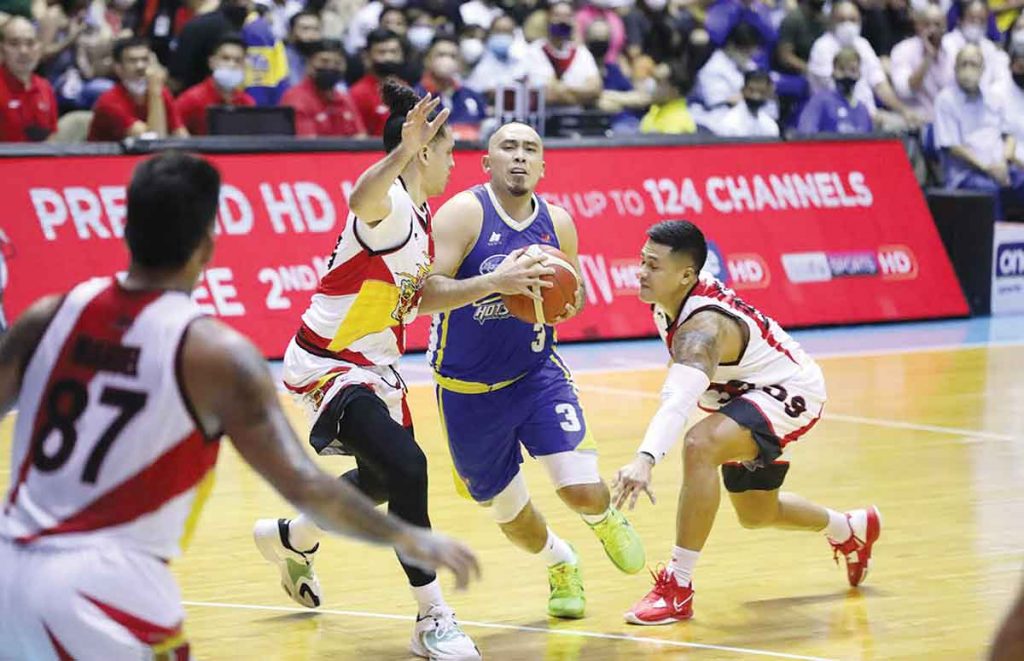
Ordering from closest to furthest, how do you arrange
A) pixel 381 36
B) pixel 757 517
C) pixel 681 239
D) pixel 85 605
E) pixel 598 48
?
1. pixel 85 605
2. pixel 681 239
3. pixel 757 517
4. pixel 381 36
5. pixel 598 48

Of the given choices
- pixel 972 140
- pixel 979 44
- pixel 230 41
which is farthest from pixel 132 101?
pixel 979 44

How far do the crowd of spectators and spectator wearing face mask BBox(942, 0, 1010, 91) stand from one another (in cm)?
2

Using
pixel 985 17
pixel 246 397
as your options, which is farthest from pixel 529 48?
pixel 246 397

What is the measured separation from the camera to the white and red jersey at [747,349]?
268 inches

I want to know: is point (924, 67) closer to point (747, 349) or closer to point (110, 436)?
point (747, 349)

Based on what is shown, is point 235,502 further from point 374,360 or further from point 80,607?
point 80,607

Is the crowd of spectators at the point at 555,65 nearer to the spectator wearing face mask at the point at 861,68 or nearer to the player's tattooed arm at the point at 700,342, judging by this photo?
the spectator wearing face mask at the point at 861,68

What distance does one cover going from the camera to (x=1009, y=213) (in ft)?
55.3

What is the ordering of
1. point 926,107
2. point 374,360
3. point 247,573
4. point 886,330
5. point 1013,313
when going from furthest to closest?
point 926,107, point 1013,313, point 886,330, point 247,573, point 374,360

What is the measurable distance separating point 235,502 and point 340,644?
2581 mm

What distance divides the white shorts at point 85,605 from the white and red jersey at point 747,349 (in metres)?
3.52

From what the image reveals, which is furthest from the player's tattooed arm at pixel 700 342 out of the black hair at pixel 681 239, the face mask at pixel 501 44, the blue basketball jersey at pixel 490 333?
the face mask at pixel 501 44

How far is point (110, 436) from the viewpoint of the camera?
3574 mm

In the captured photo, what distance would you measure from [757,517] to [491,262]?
4.96ft
